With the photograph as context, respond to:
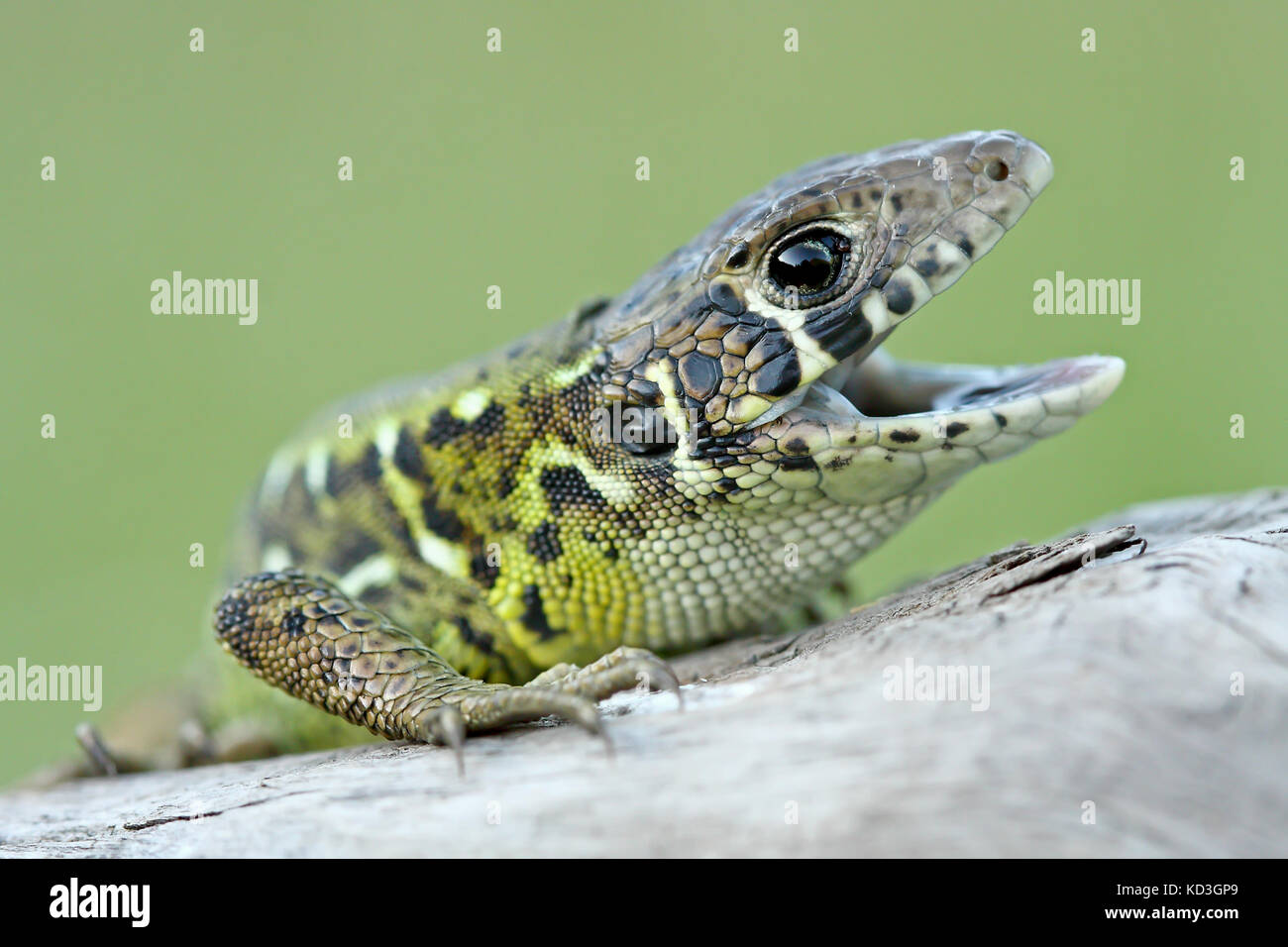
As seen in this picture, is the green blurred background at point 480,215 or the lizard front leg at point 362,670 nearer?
the lizard front leg at point 362,670

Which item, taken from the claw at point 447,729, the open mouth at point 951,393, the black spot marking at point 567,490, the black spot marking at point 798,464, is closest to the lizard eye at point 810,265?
the open mouth at point 951,393

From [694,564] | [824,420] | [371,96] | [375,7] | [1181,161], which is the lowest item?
[694,564]

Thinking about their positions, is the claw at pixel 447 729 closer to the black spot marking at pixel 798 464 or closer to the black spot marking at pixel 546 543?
the black spot marking at pixel 546 543

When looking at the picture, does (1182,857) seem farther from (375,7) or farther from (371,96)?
(375,7)

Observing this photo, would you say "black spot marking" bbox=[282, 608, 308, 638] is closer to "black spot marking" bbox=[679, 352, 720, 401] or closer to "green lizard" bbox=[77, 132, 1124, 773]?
"green lizard" bbox=[77, 132, 1124, 773]

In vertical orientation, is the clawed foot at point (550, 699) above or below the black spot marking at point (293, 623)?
below

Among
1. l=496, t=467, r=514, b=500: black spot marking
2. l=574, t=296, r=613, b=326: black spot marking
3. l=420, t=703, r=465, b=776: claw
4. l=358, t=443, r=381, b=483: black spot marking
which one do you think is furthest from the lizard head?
l=358, t=443, r=381, b=483: black spot marking

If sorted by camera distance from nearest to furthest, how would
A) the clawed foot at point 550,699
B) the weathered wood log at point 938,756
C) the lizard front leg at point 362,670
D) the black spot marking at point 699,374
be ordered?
the weathered wood log at point 938,756 < the clawed foot at point 550,699 < the lizard front leg at point 362,670 < the black spot marking at point 699,374
